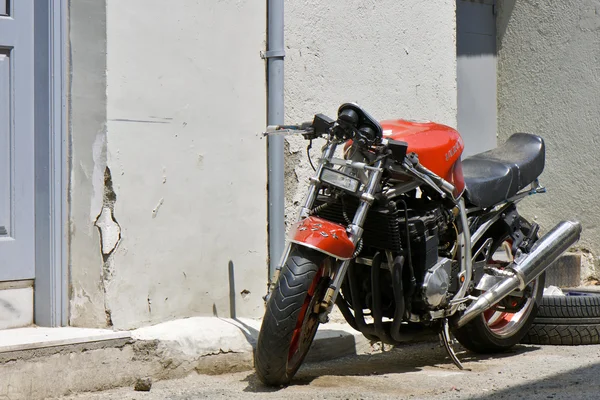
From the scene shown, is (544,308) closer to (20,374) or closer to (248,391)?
(248,391)

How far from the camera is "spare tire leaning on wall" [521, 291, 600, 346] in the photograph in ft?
17.9

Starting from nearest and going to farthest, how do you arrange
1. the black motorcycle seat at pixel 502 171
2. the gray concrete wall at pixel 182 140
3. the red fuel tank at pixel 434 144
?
the red fuel tank at pixel 434 144 → the gray concrete wall at pixel 182 140 → the black motorcycle seat at pixel 502 171

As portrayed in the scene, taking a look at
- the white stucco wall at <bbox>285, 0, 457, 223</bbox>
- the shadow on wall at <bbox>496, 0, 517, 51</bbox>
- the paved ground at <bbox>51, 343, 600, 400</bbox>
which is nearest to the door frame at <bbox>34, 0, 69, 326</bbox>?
the paved ground at <bbox>51, 343, 600, 400</bbox>

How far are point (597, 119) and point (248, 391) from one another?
453 centimetres

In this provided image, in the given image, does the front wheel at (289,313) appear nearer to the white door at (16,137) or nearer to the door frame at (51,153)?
the door frame at (51,153)

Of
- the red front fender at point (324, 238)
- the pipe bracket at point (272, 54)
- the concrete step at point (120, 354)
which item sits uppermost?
the pipe bracket at point (272, 54)

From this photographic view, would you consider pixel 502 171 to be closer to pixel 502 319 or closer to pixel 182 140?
pixel 502 319

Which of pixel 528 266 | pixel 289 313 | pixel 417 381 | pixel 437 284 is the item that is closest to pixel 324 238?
pixel 289 313

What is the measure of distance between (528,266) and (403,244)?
3.33 feet

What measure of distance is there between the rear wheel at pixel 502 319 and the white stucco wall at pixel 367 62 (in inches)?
49.1

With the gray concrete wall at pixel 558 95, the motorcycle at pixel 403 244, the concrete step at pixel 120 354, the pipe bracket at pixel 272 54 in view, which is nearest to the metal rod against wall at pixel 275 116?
the pipe bracket at pixel 272 54

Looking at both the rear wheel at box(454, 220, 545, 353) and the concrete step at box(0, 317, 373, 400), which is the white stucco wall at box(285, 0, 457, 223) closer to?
the concrete step at box(0, 317, 373, 400)

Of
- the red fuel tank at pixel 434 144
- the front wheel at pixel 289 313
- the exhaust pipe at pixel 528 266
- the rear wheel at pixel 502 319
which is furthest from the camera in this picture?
the rear wheel at pixel 502 319

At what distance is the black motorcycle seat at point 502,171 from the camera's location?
4.91 meters
